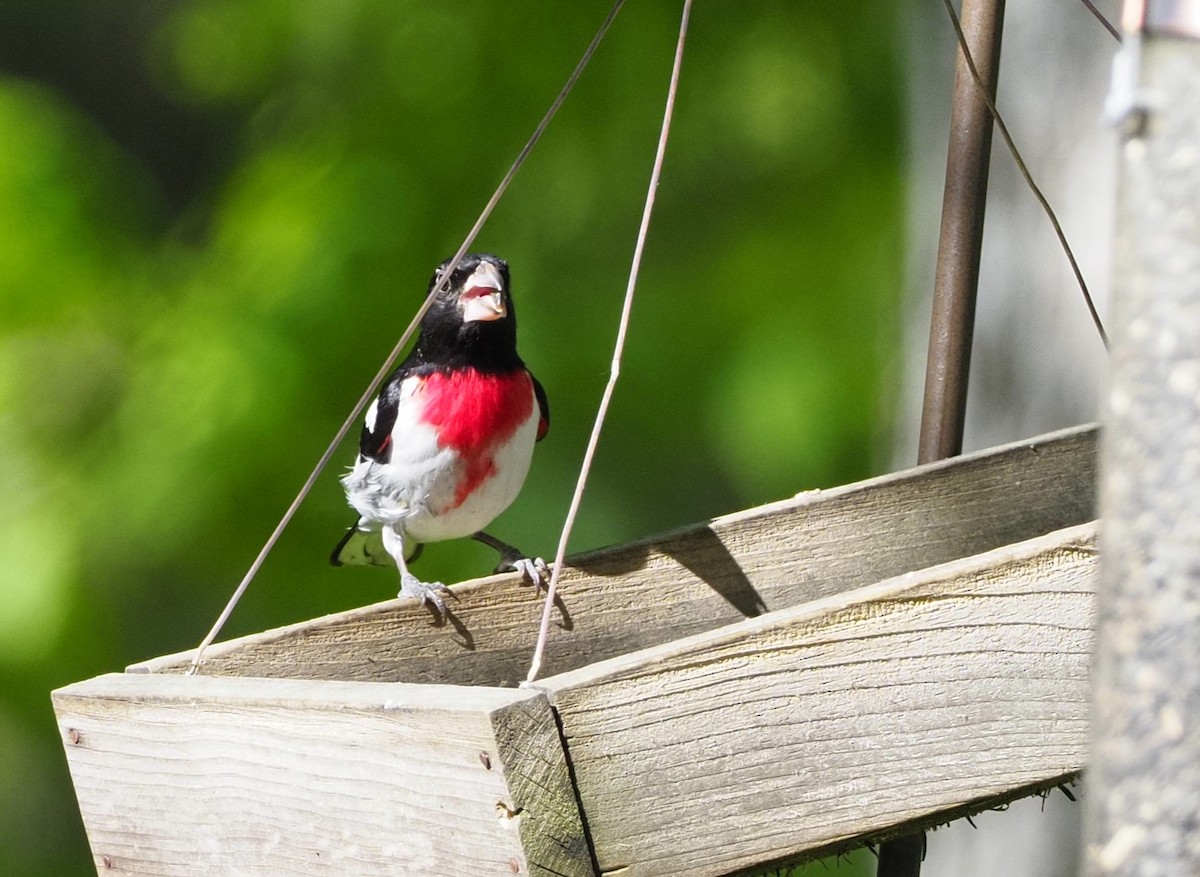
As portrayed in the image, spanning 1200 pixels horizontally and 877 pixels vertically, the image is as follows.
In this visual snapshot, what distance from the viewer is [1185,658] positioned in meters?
0.83

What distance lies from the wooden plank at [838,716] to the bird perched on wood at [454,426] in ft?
3.25

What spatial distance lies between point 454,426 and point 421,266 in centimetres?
50

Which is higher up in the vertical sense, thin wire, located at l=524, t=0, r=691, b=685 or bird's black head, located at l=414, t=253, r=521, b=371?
bird's black head, located at l=414, t=253, r=521, b=371

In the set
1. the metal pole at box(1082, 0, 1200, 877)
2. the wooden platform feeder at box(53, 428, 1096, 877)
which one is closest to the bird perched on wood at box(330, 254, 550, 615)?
the wooden platform feeder at box(53, 428, 1096, 877)

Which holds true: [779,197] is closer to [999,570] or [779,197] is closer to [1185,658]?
[999,570]

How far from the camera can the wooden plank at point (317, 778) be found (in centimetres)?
100

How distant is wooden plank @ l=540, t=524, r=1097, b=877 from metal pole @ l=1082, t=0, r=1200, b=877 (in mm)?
278

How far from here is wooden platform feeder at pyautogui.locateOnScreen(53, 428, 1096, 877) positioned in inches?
40.3

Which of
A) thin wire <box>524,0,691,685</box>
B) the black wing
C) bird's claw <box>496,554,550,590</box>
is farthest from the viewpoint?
the black wing

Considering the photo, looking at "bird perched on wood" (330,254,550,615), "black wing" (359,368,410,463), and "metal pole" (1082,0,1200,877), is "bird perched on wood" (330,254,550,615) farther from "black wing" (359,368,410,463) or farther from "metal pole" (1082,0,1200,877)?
"metal pole" (1082,0,1200,877)

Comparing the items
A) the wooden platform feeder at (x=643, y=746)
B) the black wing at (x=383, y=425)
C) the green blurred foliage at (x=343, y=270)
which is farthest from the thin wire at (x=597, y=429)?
the green blurred foliage at (x=343, y=270)

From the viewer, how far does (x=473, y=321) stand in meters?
2.07

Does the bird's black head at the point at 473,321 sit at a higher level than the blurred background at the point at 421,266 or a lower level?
lower

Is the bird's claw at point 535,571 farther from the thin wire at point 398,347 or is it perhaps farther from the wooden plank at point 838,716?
the wooden plank at point 838,716
